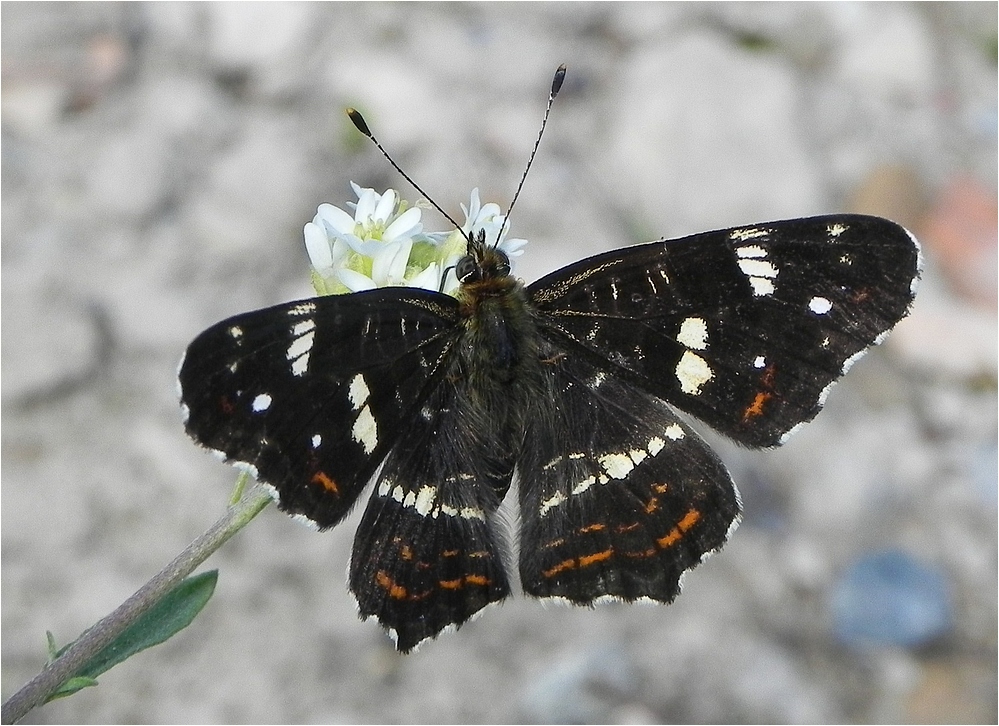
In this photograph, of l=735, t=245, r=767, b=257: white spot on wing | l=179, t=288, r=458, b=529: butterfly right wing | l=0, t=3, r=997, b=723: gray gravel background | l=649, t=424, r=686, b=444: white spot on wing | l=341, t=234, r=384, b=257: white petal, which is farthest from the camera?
l=0, t=3, r=997, b=723: gray gravel background

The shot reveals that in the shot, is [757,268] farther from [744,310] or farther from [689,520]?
[689,520]

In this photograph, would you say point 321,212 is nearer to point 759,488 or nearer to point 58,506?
point 58,506

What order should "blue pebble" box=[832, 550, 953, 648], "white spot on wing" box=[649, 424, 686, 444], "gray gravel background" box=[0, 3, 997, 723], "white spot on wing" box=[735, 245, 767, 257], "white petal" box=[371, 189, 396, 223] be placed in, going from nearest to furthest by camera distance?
"white petal" box=[371, 189, 396, 223], "white spot on wing" box=[735, 245, 767, 257], "white spot on wing" box=[649, 424, 686, 444], "gray gravel background" box=[0, 3, 997, 723], "blue pebble" box=[832, 550, 953, 648]

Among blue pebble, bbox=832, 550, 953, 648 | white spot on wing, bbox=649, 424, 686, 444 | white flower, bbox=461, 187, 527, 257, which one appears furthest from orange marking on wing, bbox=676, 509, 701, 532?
blue pebble, bbox=832, 550, 953, 648

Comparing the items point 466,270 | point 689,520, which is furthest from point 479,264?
point 689,520

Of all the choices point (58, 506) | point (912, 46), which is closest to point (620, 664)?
point (58, 506)

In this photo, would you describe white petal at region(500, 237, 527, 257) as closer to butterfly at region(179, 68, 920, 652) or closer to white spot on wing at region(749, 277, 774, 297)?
butterfly at region(179, 68, 920, 652)

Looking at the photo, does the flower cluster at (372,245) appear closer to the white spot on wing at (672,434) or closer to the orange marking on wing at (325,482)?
the orange marking on wing at (325,482)
